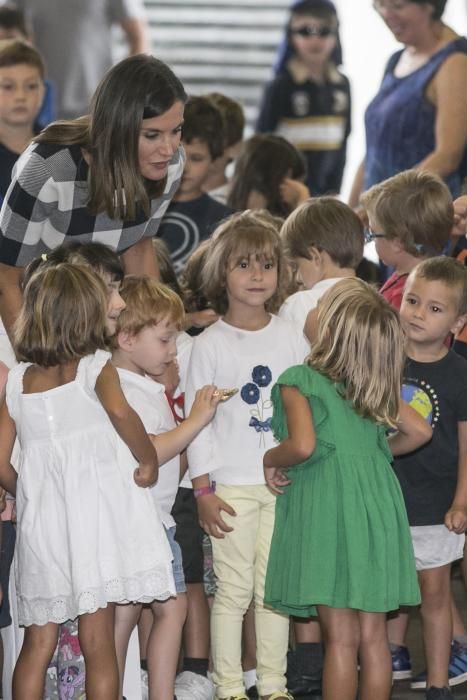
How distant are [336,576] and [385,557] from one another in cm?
13

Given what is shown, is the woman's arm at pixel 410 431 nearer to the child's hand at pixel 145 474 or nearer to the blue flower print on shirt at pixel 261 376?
the blue flower print on shirt at pixel 261 376

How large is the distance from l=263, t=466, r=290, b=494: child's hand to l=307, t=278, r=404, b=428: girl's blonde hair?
0.28 metres

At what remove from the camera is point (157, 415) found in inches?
149

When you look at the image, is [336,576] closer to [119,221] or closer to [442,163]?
[119,221]

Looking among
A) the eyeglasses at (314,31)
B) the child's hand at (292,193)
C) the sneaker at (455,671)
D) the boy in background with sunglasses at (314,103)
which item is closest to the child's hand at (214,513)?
the sneaker at (455,671)

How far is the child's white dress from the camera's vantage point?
11.4 feet

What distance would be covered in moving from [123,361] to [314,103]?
3877 millimetres

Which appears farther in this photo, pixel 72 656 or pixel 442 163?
pixel 442 163

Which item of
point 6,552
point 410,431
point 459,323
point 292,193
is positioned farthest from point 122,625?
point 292,193

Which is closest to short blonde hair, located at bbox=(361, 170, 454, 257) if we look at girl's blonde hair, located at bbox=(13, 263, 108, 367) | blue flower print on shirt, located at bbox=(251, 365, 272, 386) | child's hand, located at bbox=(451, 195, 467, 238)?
child's hand, located at bbox=(451, 195, 467, 238)

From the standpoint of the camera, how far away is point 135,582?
352cm

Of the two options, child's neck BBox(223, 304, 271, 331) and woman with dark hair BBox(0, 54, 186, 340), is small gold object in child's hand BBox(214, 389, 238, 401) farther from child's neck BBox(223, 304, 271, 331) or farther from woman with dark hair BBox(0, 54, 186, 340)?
woman with dark hair BBox(0, 54, 186, 340)

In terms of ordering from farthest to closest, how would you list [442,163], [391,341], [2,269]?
[442,163], [2,269], [391,341]

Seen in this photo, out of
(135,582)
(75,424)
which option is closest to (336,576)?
(135,582)
